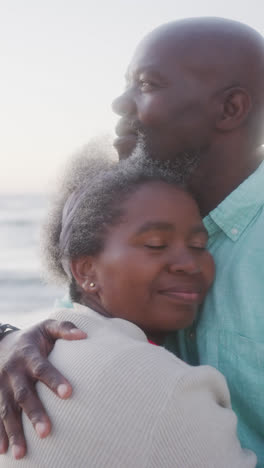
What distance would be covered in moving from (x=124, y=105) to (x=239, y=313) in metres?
1.14

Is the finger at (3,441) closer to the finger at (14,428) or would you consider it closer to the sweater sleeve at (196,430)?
the finger at (14,428)

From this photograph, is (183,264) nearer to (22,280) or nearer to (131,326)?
(131,326)

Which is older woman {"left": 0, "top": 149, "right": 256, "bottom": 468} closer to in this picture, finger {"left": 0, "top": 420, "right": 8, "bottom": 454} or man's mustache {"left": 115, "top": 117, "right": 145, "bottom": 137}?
finger {"left": 0, "top": 420, "right": 8, "bottom": 454}

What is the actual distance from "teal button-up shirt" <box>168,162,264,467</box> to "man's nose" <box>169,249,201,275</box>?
0.61 ft

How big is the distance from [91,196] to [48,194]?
1.94 ft

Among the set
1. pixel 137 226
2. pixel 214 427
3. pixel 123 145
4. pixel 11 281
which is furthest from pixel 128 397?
pixel 11 281

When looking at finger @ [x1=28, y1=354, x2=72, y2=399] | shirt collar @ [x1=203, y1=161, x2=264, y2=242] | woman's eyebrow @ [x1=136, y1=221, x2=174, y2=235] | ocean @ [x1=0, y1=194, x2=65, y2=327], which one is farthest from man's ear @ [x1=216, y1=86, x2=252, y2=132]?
finger @ [x1=28, y1=354, x2=72, y2=399]

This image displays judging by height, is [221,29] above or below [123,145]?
above

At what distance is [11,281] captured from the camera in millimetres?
10055

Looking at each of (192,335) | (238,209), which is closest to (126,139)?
(238,209)

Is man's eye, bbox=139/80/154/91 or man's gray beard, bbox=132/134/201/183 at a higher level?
man's eye, bbox=139/80/154/91

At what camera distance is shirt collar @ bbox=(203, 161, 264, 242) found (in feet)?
7.58

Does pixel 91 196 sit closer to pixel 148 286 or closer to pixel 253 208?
pixel 148 286

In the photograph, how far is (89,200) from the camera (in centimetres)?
232
